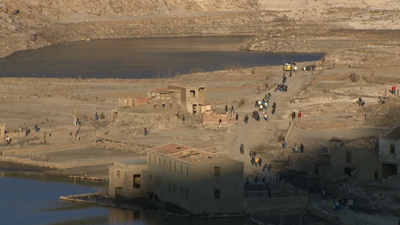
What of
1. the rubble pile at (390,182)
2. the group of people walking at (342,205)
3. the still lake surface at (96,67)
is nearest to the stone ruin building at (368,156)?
the rubble pile at (390,182)

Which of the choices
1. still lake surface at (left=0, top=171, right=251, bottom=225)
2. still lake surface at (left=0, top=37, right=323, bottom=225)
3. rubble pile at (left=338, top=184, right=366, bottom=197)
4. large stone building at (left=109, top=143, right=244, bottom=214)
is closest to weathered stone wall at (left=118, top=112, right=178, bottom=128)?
still lake surface at (left=0, top=37, right=323, bottom=225)

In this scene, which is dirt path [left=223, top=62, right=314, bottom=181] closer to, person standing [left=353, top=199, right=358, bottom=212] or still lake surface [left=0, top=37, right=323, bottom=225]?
person standing [left=353, top=199, right=358, bottom=212]

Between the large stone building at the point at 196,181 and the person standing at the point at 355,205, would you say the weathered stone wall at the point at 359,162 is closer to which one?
the person standing at the point at 355,205

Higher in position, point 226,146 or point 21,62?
point 21,62

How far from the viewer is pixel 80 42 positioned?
533 ft

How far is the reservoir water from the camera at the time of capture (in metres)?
100

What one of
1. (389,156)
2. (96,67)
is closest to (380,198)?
(389,156)

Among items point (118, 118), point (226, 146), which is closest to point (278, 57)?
point (118, 118)

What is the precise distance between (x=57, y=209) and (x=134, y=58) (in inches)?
3412

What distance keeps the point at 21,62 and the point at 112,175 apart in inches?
3270

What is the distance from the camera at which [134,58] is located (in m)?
123

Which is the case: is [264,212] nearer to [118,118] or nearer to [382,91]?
[118,118]

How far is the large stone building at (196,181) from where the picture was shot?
34656 millimetres

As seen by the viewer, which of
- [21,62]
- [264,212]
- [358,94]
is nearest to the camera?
[264,212]
